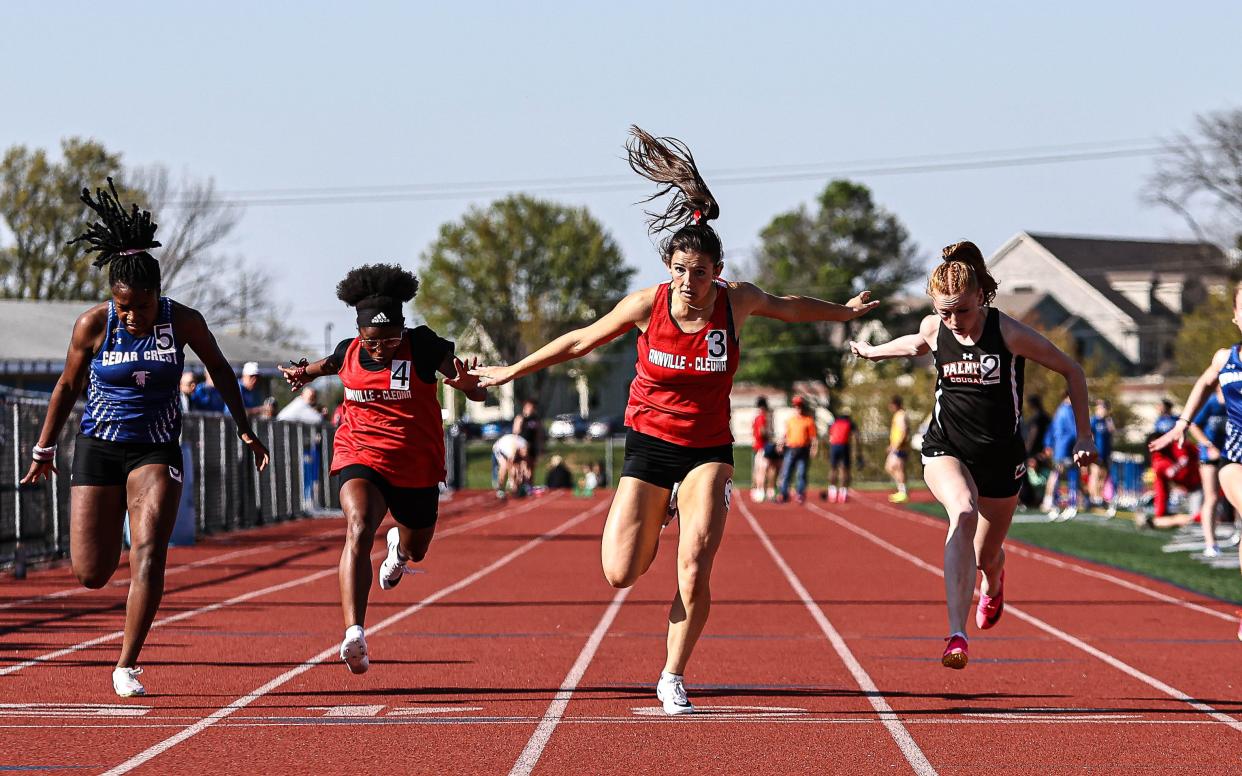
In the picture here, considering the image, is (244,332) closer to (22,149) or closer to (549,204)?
(22,149)

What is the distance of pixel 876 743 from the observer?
6703 millimetres

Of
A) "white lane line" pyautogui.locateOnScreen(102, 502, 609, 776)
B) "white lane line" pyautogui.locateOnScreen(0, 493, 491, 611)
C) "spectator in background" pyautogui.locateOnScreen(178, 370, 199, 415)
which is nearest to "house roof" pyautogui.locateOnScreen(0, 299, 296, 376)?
"white lane line" pyautogui.locateOnScreen(0, 493, 491, 611)

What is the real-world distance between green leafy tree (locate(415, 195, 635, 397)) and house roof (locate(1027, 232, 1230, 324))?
24.0 meters

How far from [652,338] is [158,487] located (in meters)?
2.29

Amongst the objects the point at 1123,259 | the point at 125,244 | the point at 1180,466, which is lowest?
the point at 1180,466

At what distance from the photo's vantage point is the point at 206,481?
20.9m

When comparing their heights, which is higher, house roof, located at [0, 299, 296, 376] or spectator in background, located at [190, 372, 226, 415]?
house roof, located at [0, 299, 296, 376]

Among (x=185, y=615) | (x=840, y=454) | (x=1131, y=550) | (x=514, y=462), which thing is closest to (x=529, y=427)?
(x=514, y=462)

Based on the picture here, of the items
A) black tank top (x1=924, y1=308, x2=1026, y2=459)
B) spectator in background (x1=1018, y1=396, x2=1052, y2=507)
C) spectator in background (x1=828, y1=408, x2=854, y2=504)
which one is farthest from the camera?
spectator in background (x1=828, y1=408, x2=854, y2=504)

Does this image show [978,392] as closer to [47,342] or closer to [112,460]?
[112,460]

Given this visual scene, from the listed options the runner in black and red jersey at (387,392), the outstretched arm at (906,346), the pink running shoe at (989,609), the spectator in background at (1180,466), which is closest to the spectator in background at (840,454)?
the spectator in background at (1180,466)

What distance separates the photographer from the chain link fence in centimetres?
1540

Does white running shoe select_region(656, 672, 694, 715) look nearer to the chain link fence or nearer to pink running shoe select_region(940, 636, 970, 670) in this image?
pink running shoe select_region(940, 636, 970, 670)

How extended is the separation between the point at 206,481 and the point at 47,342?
20.0m
